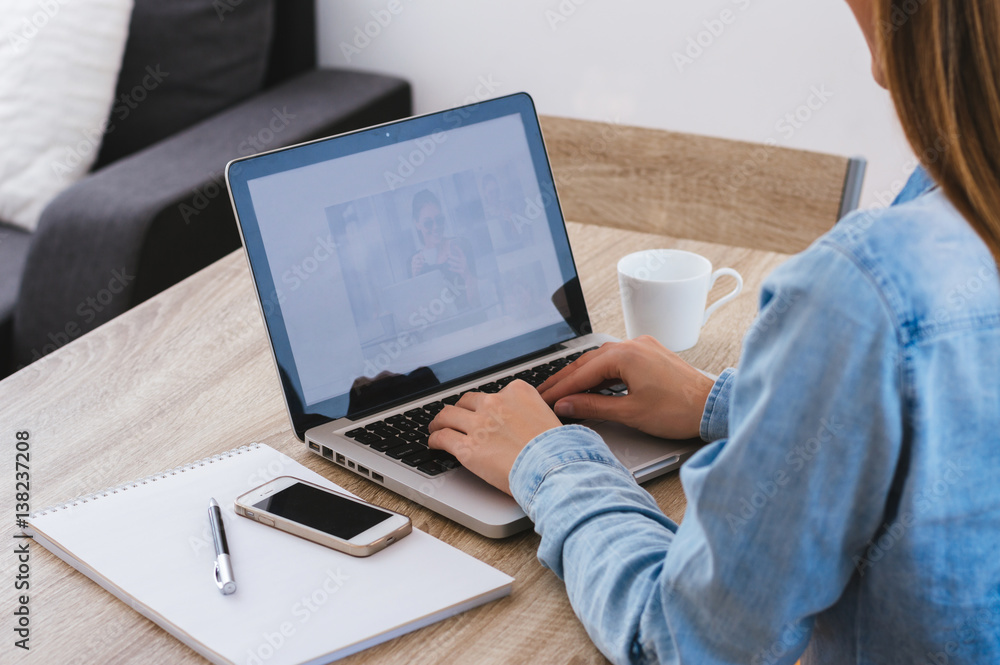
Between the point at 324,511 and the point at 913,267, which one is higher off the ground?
the point at 913,267

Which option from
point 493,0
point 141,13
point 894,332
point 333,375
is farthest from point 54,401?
point 493,0

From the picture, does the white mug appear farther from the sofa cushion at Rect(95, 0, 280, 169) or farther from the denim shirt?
the sofa cushion at Rect(95, 0, 280, 169)

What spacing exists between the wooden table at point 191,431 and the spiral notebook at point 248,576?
1 cm

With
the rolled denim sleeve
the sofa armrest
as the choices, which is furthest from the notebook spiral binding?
the sofa armrest

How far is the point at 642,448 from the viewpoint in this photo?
791mm

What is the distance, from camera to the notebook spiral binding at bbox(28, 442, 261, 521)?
698mm

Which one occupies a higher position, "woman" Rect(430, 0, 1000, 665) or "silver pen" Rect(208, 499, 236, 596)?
"woman" Rect(430, 0, 1000, 665)

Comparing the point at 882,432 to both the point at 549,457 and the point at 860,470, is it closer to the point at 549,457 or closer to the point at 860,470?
the point at 860,470

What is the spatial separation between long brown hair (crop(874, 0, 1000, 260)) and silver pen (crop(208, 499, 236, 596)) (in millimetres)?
493

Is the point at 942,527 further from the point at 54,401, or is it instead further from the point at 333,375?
the point at 54,401

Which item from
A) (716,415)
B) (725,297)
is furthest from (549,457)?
(725,297)

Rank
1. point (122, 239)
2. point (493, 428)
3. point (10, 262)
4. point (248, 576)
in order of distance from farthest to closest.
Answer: point (10, 262)
point (122, 239)
point (493, 428)
point (248, 576)

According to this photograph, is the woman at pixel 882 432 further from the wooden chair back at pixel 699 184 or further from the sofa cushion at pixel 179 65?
the sofa cushion at pixel 179 65

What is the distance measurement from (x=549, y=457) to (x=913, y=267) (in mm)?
306
